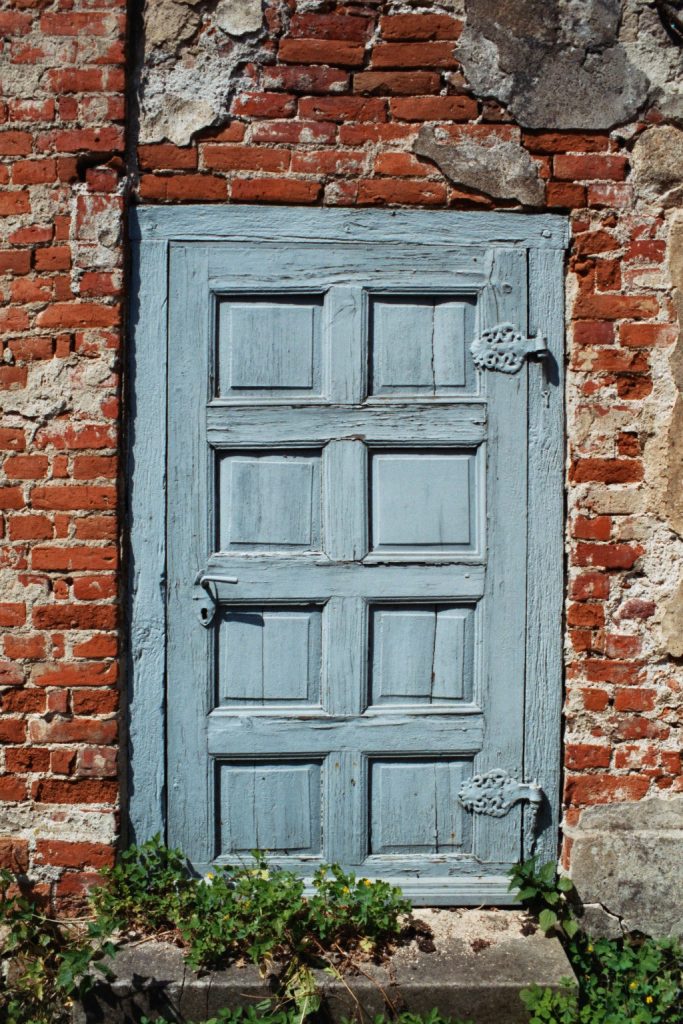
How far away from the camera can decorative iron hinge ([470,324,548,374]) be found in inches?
109

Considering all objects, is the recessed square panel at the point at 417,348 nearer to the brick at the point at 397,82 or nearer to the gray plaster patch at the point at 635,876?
the brick at the point at 397,82

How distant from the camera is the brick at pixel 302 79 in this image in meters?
2.72

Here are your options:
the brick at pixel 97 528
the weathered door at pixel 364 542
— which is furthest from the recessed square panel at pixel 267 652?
the brick at pixel 97 528

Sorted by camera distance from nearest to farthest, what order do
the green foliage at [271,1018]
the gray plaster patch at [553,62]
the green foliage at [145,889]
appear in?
the green foliage at [271,1018]
the green foliage at [145,889]
the gray plaster patch at [553,62]

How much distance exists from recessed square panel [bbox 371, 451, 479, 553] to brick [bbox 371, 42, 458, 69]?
4.28ft

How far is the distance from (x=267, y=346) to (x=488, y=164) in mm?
964

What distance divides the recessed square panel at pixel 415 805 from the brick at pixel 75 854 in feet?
2.93

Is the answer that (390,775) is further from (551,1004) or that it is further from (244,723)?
(551,1004)

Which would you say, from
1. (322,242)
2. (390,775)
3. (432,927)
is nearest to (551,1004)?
(432,927)

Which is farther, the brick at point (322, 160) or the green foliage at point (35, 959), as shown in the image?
the brick at point (322, 160)

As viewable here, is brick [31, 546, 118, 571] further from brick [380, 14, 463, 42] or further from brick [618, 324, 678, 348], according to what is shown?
brick [380, 14, 463, 42]

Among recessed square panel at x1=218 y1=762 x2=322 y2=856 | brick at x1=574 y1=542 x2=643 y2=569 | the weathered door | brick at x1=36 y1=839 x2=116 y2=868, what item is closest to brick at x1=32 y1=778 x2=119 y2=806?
brick at x1=36 y1=839 x2=116 y2=868

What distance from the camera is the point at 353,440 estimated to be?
276 centimetres

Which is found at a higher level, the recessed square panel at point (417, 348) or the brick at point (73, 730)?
the recessed square panel at point (417, 348)
